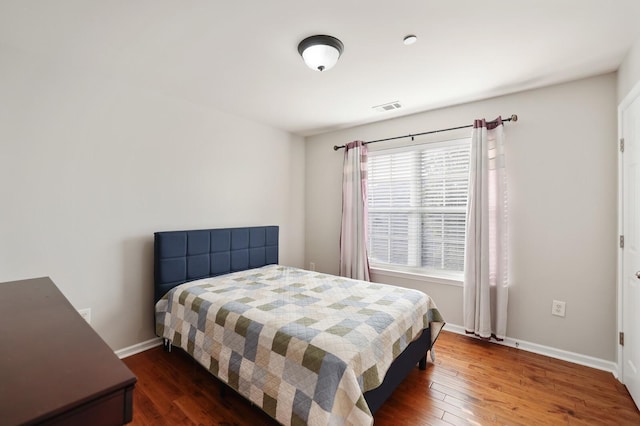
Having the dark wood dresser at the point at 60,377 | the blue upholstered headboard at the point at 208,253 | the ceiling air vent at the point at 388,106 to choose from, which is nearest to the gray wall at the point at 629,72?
the ceiling air vent at the point at 388,106

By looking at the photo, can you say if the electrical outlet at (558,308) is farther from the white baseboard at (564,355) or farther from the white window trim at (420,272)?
the white window trim at (420,272)

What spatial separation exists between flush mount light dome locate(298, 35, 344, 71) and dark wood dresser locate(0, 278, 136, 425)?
6.04 feet

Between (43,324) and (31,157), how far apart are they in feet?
5.68

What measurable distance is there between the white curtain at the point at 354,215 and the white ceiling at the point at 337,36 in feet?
3.18

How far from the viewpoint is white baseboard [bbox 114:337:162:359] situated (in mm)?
2461

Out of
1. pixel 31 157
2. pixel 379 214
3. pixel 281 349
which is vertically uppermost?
pixel 31 157

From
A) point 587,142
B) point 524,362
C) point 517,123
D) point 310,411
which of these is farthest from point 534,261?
point 310,411

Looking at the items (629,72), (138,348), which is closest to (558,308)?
(629,72)

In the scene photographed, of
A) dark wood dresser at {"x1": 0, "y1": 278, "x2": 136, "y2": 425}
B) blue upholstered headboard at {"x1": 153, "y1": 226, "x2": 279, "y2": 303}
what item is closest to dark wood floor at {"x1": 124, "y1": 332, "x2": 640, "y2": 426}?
blue upholstered headboard at {"x1": 153, "y1": 226, "x2": 279, "y2": 303}

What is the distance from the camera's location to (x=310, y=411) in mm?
1355

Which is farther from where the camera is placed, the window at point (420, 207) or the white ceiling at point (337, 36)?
the window at point (420, 207)

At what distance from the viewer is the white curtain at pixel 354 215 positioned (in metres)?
3.51

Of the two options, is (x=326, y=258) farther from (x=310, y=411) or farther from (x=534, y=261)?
(x=310, y=411)

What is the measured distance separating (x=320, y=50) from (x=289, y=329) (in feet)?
5.72
